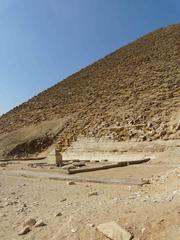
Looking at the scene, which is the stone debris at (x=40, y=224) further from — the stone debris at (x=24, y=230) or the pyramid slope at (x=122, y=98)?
the pyramid slope at (x=122, y=98)

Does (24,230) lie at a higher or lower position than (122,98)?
lower

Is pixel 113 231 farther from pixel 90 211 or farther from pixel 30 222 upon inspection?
pixel 30 222

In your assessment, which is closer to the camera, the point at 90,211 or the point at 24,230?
the point at 24,230

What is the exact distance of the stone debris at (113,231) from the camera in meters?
4.74

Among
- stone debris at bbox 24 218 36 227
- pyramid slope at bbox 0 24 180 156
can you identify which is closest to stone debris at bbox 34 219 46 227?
stone debris at bbox 24 218 36 227

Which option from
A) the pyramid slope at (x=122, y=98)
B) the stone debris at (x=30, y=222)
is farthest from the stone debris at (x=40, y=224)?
the pyramid slope at (x=122, y=98)

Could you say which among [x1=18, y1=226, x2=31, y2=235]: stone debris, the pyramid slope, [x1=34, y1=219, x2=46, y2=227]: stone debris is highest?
the pyramid slope

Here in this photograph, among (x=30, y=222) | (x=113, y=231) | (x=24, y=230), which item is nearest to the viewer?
(x=113, y=231)

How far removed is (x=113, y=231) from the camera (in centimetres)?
491

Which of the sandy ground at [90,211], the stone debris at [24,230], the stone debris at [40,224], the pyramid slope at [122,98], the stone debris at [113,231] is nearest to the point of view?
the stone debris at [113,231]

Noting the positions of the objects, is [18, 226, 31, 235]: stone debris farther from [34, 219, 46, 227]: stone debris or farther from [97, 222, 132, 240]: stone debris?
[97, 222, 132, 240]: stone debris

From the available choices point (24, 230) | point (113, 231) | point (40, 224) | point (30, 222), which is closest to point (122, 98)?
point (30, 222)

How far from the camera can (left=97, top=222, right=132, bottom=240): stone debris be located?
474cm

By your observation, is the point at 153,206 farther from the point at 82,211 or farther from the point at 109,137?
the point at 109,137
